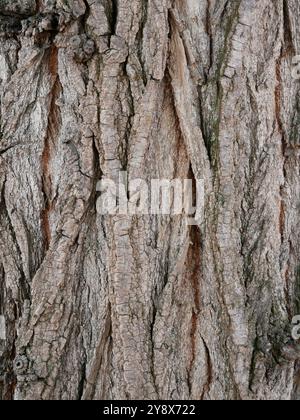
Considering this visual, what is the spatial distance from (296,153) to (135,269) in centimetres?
67

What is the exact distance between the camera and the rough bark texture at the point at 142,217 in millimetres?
1763

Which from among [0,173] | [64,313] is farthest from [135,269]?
[0,173]

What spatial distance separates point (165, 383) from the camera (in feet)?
5.87

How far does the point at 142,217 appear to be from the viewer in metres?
1.79

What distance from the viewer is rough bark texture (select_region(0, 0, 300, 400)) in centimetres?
176

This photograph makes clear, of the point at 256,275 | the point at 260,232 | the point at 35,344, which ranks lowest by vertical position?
the point at 35,344

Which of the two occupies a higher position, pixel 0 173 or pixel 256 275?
pixel 0 173

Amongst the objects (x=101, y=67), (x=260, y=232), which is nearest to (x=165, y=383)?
(x=260, y=232)

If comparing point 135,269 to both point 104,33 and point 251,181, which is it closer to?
point 251,181

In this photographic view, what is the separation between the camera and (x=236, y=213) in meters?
1.81

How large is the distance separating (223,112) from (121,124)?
0.33 m

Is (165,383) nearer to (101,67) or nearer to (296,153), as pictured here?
(296,153)

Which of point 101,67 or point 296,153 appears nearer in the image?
point 101,67

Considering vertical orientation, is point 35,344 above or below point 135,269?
below
